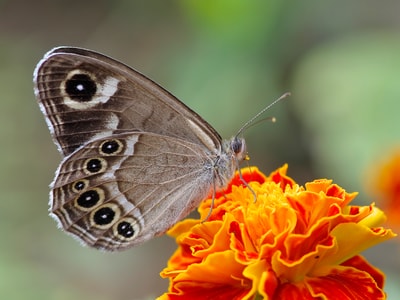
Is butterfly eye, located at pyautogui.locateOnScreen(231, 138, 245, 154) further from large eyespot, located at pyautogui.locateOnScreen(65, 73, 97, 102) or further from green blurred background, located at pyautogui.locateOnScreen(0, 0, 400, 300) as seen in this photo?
green blurred background, located at pyautogui.locateOnScreen(0, 0, 400, 300)

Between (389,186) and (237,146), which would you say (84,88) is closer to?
(237,146)

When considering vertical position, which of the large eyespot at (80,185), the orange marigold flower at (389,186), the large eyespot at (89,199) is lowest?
the large eyespot at (89,199)

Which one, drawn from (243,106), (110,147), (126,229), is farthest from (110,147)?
(243,106)

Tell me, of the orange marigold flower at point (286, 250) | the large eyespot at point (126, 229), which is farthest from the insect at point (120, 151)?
the orange marigold flower at point (286, 250)

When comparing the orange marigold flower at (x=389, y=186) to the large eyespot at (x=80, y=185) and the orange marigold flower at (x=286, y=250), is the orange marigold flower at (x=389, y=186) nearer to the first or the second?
the orange marigold flower at (x=286, y=250)

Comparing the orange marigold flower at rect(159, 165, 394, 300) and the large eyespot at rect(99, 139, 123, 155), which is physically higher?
the large eyespot at rect(99, 139, 123, 155)

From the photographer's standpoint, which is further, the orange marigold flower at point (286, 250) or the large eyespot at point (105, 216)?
the large eyespot at point (105, 216)

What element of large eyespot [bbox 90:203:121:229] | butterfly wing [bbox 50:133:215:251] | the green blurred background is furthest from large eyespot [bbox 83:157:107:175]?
the green blurred background
